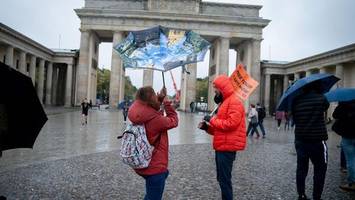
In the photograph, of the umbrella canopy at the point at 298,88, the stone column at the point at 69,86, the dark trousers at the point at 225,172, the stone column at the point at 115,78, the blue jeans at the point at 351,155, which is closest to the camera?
the dark trousers at the point at 225,172

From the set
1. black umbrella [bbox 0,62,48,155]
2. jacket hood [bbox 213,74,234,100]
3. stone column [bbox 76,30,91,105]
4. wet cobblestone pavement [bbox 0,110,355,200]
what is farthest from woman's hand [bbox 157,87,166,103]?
stone column [bbox 76,30,91,105]

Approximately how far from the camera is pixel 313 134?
6.05 metres

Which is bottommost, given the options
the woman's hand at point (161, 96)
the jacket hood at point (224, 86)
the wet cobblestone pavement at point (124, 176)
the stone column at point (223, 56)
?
the wet cobblestone pavement at point (124, 176)

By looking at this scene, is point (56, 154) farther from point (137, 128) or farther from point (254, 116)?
point (254, 116)

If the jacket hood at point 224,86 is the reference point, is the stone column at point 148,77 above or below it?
above

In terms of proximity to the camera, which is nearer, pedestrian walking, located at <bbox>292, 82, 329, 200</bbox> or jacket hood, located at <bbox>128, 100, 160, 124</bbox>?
jacket hood, located at <bbox>128, 100, 160, 124</bbox>

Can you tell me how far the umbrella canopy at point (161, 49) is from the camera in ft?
20.9

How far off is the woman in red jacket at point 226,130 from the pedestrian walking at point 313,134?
1225mm

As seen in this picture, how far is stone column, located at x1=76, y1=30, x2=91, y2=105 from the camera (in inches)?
2142

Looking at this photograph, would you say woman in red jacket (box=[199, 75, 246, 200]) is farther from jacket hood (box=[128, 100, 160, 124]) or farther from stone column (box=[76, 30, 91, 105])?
stone column (box=[76, 30, 91, 105])

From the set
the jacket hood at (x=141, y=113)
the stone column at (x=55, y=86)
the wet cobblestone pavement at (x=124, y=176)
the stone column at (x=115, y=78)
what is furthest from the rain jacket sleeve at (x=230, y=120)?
the stone column at (x=55, y=86)

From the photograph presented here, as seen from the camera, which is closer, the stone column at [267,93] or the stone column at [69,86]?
the stone column at [69,86]

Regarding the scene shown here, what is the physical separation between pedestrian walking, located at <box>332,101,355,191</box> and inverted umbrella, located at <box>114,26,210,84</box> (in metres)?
2.97

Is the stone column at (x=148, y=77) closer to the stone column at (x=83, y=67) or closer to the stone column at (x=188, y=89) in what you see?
the stone column at (x=188, y=89)
